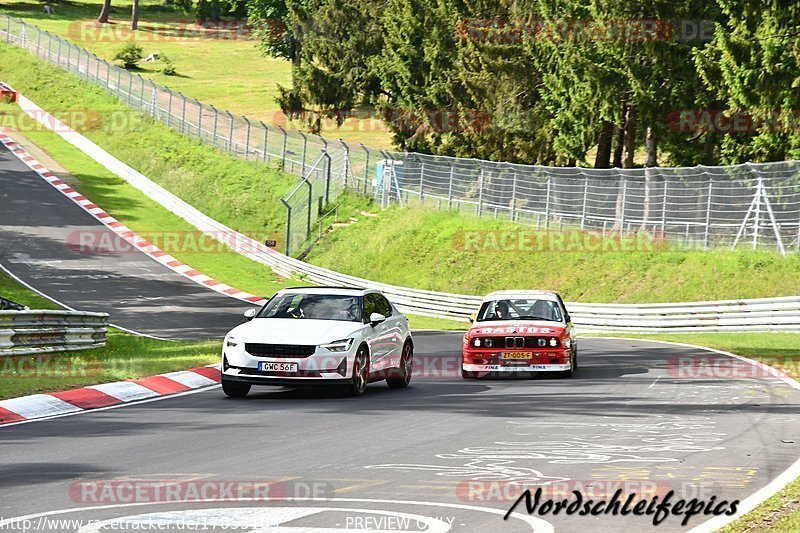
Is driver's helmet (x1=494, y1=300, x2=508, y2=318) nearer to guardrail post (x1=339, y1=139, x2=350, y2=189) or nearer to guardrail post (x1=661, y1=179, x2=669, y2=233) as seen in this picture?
guardrail post (x1=661, y1=179, x2=669, y2=233)

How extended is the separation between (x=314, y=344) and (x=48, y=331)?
6.22 meters

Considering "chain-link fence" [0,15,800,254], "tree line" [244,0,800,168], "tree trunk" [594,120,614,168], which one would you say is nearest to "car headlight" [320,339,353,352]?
"chain-link fence" [0,15,800,254]

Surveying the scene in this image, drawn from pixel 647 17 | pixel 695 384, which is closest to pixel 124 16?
pixel 647 17

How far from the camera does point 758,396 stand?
656 inches

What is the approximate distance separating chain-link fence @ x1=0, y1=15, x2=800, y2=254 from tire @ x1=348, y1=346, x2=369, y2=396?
772 inches

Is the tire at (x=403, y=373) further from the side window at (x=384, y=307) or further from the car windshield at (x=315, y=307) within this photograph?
the car windshield at (x=315, y=307)

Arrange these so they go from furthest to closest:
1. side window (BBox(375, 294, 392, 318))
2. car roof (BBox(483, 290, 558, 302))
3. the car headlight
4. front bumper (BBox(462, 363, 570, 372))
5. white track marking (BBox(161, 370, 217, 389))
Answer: car roof (BBox(483, 290, 558, 302)) < front bumper (BBox(462, 363, 570, 372)) < side window (BBox(375, 294, 392, 318)) < white track marking (BBox(161, 370, 217, 389)) < the car headlight

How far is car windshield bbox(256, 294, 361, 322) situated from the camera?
679 inches

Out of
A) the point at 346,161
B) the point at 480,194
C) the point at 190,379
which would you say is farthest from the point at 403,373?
the point at 346,161

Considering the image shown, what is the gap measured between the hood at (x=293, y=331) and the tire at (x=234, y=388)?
62 centimetres

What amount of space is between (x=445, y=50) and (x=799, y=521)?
52.0m

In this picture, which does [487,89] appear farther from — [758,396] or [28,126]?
[758,396]

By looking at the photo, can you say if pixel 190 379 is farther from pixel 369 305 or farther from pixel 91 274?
pixel 91 274

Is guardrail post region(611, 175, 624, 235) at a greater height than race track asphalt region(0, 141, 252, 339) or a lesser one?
greater
